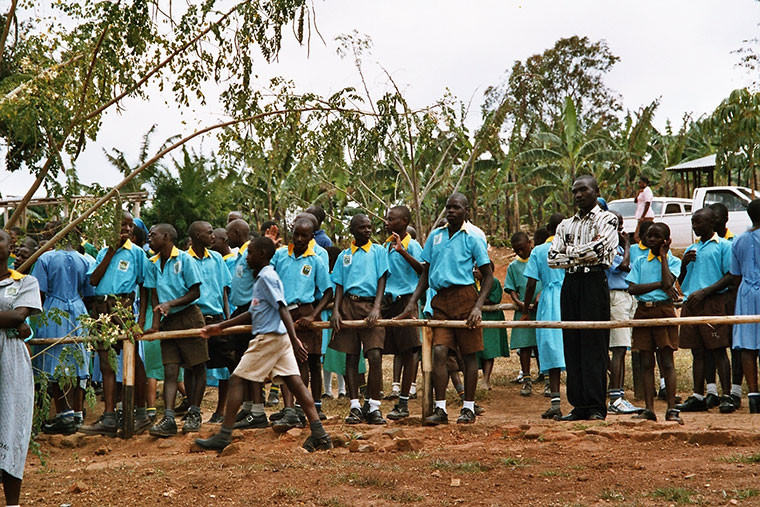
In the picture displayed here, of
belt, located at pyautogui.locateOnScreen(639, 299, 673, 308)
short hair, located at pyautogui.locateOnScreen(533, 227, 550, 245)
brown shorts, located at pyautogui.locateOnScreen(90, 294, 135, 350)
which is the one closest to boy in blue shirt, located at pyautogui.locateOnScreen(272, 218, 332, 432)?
brown shorts, located at pyautogui.locateOnScreen(90, 294, 135, 350)

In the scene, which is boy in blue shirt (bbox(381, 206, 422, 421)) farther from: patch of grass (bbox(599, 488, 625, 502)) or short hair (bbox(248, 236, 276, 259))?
patch of grass (bbox(599, 488, 625, 502))

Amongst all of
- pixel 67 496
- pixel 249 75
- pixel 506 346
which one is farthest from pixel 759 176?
pixel 67 496

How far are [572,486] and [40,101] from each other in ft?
15.7

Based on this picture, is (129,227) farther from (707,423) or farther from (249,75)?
(707,423)

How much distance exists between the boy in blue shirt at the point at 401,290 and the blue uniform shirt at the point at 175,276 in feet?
5.82

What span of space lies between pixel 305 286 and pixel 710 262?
3.78 meters

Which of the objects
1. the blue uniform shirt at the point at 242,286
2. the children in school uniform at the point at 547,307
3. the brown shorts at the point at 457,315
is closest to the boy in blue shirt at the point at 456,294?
the brown shorts at the point at 457,315

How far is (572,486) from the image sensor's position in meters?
5.29

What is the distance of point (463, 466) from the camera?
5785 mm

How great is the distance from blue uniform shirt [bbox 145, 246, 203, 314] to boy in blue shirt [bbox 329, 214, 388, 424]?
1287mm

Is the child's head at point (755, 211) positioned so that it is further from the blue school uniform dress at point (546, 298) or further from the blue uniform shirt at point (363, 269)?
the blue uniform shirt at point (363, 269)

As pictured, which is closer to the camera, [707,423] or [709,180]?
[707,423]

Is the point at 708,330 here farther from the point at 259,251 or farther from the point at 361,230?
the point at 259,251

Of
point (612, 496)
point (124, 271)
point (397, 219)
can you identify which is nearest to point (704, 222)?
point (397, 219)
